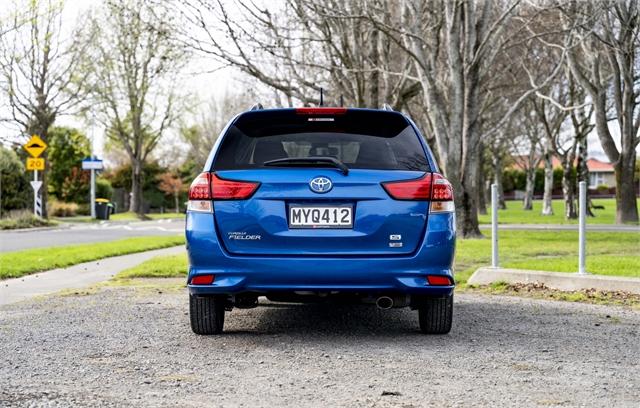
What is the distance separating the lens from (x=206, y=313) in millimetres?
6547

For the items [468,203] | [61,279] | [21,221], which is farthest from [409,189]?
[21,221]

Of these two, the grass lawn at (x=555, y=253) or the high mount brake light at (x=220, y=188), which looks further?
the grass lawn at (x=555, y=253)

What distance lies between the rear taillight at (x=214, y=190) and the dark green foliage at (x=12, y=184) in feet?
99.9

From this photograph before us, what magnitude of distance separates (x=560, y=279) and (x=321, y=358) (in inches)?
198

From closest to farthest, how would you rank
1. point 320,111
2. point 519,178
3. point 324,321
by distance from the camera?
point 320,111 → point 324,321 → point 519,178

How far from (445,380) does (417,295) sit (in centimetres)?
142

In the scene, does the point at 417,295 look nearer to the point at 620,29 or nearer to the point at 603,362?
the point at 603,362

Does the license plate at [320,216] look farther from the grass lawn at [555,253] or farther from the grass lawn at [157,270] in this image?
the grass lawn at [157,270]

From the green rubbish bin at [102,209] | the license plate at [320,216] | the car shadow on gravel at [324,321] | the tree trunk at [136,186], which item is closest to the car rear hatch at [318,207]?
the license plate at [320,216]

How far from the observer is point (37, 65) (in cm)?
3784

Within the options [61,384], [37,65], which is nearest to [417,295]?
[61,384]

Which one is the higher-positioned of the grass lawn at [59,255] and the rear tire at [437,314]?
the rear tire at [437,314]

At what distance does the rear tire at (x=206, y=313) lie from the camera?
6539mm

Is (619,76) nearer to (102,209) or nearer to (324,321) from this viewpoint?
(324,321)
